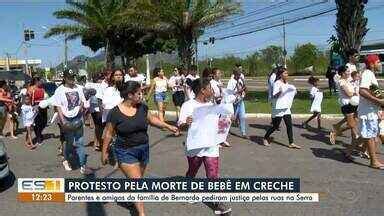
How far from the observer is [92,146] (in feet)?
40.4

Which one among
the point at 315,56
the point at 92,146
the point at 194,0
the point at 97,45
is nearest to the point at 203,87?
the point at 92,146

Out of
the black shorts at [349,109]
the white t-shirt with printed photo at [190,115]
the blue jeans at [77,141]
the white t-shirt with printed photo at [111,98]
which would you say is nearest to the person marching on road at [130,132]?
the white t-shirt with printed photo at [190,115]

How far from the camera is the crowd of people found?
20.3 ft

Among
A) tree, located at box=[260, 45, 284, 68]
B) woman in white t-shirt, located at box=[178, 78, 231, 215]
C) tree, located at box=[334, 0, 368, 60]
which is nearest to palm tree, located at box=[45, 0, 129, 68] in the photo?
tree, located at box=[334, 0, 368, 60]

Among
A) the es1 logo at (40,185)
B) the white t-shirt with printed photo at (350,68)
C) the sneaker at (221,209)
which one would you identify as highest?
the white t-shirt with printed photo at (350,68)

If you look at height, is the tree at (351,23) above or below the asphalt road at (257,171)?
above

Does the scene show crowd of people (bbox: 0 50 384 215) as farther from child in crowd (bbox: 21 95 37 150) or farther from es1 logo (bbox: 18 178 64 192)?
es1 logo (bbox: 18 178 64 192)

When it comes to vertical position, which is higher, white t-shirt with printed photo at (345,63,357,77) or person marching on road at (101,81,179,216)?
white t-shirt with printed photo at (345,63,357,77)

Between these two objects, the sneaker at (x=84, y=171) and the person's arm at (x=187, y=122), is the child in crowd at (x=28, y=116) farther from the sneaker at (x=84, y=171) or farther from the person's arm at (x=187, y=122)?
the person's arm at (x=187, y=122)

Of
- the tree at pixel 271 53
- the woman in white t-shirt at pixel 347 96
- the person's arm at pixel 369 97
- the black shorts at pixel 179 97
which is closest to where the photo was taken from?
the person's arm at pixel 369 97

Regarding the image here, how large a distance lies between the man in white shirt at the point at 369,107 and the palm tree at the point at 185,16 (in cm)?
1713

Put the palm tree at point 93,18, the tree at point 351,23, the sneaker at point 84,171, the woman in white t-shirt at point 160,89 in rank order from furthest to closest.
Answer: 1. the palm tree at point 93,18
2. the tree at point 351,23
3. the woman in white t-shirt at point 160,89
4. the sneaker at point 84,171

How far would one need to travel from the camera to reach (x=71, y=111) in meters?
9.09

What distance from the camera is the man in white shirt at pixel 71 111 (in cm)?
904
